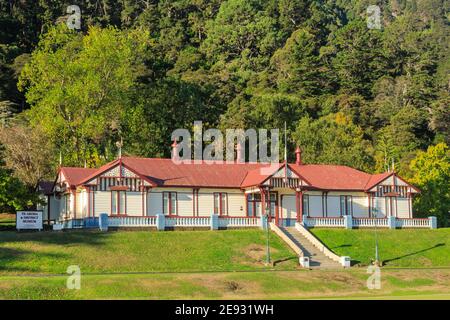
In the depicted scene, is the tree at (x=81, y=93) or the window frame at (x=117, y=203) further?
the tree at (x=81, y=93)

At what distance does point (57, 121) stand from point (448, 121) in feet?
164

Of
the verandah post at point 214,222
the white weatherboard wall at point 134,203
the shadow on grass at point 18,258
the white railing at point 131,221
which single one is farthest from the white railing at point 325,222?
the shadow on grass at point 18,258

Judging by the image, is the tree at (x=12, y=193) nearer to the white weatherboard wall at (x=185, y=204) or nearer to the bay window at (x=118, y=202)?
the bay window at (x=118, y=202)

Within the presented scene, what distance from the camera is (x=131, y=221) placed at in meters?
55.5

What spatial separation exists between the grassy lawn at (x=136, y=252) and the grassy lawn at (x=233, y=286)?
11.9ft

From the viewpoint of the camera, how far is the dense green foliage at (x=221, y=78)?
3105 inches

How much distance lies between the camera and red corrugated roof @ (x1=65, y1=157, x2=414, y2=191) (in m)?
60.2

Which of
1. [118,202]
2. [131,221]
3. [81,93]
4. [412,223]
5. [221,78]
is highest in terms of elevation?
[221,78]

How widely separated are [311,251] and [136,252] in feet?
36.3

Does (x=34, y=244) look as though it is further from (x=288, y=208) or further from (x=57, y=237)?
(x=288, y=208)

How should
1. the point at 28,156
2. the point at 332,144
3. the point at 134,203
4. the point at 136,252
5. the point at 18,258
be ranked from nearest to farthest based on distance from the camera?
the point at 18,258, the point at 136,252, the point at 134,203, the point at 28,156, the point at 332,144

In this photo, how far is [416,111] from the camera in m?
100

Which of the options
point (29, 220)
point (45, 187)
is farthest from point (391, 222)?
point (45, 187)
